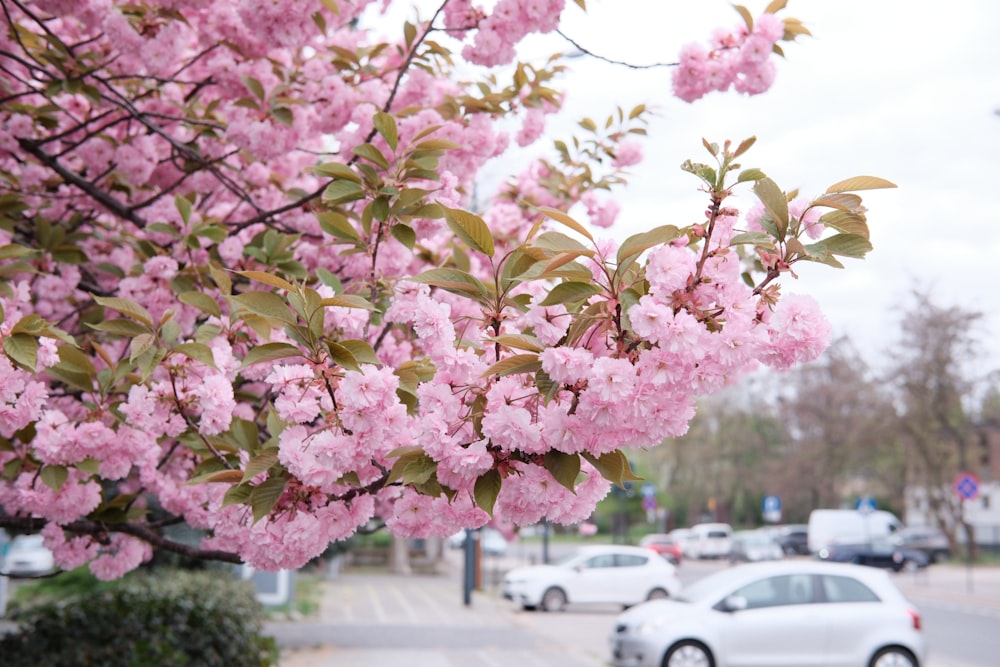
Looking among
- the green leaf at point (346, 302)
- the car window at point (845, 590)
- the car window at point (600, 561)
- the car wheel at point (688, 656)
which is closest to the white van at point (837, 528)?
the car window at point (600, 561)

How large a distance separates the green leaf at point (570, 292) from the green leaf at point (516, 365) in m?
0.12

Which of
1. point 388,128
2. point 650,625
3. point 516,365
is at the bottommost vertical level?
point 650,625

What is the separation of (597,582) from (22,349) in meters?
18.8

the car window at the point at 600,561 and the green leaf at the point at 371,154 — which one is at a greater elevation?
the green leaf at the point at 371,154

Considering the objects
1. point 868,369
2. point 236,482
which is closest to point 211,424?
point 236,482

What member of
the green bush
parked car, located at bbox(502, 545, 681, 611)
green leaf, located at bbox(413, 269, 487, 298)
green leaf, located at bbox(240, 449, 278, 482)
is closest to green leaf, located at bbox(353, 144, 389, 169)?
green leaf, located at bbox(413, 269, 487, 298)

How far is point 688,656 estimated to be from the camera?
10.1m

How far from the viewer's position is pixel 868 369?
46.1 m

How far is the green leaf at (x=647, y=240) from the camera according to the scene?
1897mm

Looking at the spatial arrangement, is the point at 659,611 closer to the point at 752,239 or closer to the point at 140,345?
the point at 140,345

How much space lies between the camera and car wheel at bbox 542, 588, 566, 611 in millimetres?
19875

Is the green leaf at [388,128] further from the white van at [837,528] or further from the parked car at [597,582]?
the white van at [837,528]

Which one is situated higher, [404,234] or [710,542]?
[404,234]

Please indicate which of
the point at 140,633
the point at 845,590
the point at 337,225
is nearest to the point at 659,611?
the point at 845,590
